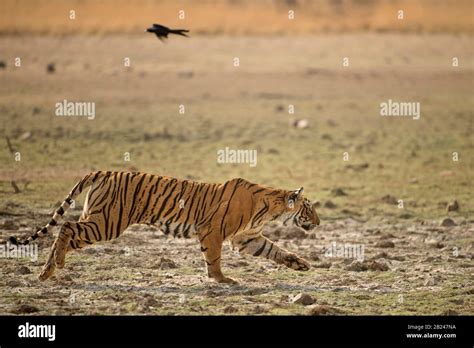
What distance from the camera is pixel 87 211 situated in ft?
43.8

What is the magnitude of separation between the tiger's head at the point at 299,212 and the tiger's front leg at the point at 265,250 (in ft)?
1.12

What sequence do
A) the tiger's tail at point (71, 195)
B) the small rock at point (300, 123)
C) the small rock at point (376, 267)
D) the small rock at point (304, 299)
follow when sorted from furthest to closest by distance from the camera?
the small rock at point (300, 123) → the small rock at point (376, 267) → the tiger's tail at point (71, 195) → the small rock at point (304, 299)

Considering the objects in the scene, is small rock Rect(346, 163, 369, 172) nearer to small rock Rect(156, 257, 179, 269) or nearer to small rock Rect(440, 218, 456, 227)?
small rock Rect(440, 218, 456, 227)

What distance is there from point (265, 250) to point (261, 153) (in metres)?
11.2

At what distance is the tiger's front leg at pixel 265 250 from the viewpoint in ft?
45.4

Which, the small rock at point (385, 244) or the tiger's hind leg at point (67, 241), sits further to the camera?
the small rock at point (385, 244)

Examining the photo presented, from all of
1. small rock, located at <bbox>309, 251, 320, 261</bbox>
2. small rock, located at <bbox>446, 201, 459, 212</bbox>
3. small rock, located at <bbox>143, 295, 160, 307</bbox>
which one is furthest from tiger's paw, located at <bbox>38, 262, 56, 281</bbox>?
small rock, located at <bbox>446, 201, 459, 212</bbox>

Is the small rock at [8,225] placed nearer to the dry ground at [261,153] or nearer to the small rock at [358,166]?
the dry ground at [261,153]

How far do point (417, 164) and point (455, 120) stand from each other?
23.0 ft

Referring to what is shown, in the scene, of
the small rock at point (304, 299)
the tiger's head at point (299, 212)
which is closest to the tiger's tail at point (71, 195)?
the tiger's head at point (299, 212)

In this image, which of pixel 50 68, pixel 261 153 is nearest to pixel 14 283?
pixel 261 153

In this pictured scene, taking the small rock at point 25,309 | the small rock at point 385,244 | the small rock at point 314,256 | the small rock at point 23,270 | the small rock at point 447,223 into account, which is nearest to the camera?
the small rock at point 25,309

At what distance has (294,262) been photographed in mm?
13859
